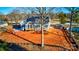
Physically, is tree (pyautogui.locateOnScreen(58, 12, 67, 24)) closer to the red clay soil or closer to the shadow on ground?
the red clay soil

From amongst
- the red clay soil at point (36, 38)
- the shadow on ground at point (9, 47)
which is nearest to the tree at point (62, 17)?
the red clay soil at point (36, 38)

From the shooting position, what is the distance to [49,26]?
2686 mm

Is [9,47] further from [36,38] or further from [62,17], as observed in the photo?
[62,17]

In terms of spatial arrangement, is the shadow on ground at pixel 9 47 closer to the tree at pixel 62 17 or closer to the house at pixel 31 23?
the house at pixel 31 23

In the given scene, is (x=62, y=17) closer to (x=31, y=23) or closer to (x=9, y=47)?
(x=31, y=23)

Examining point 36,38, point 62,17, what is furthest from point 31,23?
point 62,17

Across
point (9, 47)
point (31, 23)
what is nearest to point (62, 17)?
point (31, 23)

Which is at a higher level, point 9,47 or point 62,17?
point 62,17

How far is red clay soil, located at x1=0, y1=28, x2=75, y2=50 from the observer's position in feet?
8.79

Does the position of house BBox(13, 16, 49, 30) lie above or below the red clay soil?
above

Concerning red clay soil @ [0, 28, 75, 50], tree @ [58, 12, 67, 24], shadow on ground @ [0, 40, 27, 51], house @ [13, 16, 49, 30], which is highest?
tree @ [58, 12, 67, 24]

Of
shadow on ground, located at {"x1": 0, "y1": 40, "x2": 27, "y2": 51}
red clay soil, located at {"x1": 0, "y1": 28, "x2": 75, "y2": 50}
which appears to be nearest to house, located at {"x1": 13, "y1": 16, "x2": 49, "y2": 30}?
red clay soil, located at {"x1": 0, "y1": 28, "x2": 75, "y2": 50}

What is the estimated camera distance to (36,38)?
8.80 ft
